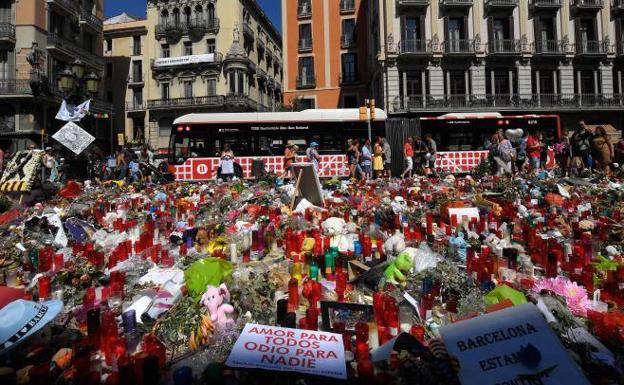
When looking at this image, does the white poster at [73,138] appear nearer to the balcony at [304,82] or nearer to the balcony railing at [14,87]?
the balcony railing at [14,87]

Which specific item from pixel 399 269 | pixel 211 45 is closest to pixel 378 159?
pixel 399 269

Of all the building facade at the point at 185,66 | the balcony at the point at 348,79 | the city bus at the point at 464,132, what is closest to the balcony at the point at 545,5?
the balcony at the point at 348,79

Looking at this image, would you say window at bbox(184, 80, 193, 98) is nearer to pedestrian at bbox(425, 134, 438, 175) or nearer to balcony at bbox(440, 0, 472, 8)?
balcony at bbox(440, 0, 472, 8)

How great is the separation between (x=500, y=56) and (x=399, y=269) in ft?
99.3

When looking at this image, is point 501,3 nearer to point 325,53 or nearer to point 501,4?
point 501,4

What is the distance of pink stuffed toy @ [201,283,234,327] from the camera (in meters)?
3.02

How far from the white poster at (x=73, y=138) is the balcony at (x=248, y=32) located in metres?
33.5

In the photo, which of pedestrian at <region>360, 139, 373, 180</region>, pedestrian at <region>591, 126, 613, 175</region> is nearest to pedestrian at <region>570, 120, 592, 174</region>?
pedestrian at <region>591, 126, 613, 175</region>

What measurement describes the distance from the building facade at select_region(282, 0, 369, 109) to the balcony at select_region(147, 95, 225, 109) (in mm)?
7320

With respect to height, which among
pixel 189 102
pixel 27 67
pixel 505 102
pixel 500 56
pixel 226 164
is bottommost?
pixel 226 164

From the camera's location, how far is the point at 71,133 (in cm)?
1132

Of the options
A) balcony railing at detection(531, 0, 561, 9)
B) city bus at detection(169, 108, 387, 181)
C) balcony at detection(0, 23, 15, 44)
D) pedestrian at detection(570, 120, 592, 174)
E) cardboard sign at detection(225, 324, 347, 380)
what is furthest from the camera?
balcony at detection(0, 23, 15, 44)

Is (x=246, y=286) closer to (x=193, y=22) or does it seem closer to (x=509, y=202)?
(x=509, y=202)

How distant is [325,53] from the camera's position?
36.8 metres
